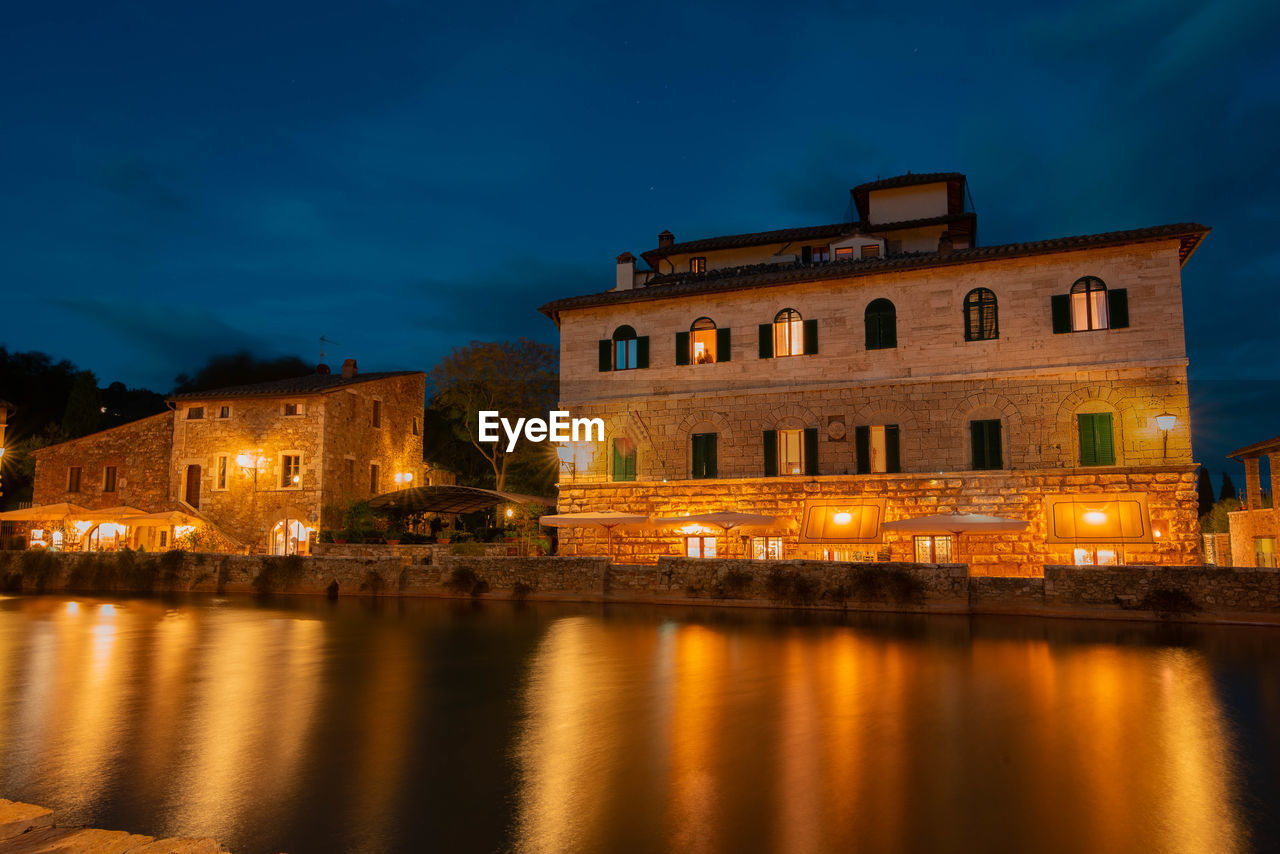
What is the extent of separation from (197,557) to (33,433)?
96.4 feet

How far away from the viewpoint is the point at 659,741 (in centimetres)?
716

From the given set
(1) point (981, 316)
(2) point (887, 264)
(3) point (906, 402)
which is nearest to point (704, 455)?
(3) point (906, 402)

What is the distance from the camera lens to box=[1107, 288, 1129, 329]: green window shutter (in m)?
20.3

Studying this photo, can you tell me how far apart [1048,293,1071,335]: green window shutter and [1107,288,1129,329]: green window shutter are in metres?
0.90

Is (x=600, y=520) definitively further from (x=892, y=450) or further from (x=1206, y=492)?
(x=1206, y=492)

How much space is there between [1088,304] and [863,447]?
667cm

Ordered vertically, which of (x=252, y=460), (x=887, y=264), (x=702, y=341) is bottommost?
(x=252, y=460)

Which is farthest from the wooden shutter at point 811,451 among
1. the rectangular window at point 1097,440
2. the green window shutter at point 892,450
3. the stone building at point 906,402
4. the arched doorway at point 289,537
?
the arched doorway at point 289,537

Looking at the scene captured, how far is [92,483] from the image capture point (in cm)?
3234

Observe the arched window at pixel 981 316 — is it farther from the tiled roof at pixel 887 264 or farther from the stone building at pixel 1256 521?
the stone building at pixel 1256 521

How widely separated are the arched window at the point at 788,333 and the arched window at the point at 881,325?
189cm

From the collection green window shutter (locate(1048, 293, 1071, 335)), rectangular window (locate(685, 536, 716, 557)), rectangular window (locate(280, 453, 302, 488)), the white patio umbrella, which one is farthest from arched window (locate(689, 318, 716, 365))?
rectangular window (locate(280, 453, 302, 488))

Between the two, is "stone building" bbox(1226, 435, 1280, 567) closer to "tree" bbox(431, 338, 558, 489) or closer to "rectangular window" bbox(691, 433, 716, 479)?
"rectangular window" bbox(691, 433, 716, 479)

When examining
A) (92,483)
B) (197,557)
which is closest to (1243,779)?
(197,557)
